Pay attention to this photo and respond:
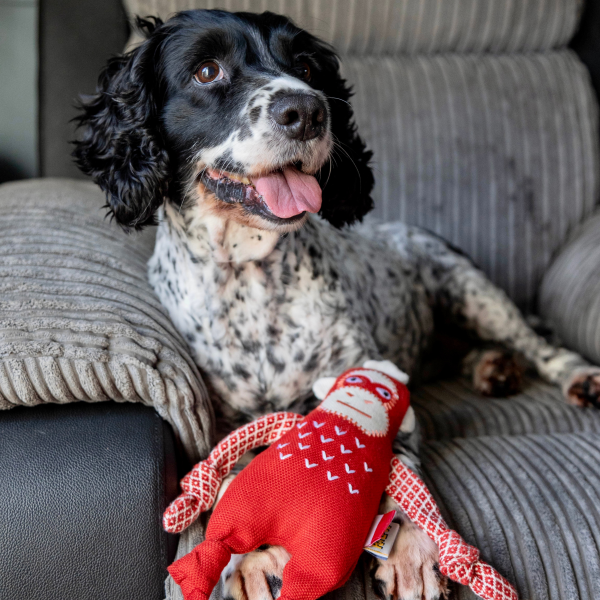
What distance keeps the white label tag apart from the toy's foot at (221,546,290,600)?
5.3 inches

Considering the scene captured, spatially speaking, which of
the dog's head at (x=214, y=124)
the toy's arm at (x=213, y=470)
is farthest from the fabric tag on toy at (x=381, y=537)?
the dog's head at (x=214, y=124)

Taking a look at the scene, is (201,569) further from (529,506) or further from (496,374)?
(496,374)

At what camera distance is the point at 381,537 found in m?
0.91

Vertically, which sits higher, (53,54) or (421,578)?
(53,54)

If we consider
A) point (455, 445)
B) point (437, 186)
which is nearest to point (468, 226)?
point (437, 186)

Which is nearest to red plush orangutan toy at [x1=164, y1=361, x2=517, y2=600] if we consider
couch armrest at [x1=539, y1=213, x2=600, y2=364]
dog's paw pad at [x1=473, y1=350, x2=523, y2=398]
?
dog's paw pad at [x1=473, y1=350, x2=523, y2=398]

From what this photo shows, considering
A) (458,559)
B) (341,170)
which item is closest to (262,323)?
(341,170)

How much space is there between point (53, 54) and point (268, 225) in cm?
145

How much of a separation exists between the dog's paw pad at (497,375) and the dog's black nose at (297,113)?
1003mm

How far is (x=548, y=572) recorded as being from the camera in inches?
37.7

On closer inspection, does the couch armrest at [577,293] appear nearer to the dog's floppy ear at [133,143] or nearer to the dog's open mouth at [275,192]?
the dog's open mouth at [275,192]

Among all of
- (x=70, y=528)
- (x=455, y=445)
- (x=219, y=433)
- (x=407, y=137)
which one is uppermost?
(x=407, y=137)

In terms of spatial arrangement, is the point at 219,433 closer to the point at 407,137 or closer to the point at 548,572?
the point at 548,572

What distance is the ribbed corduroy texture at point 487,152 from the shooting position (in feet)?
7.20
